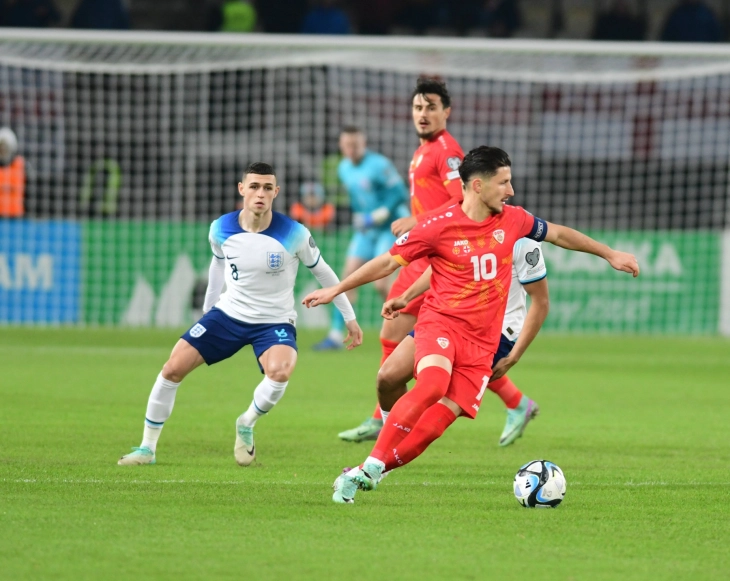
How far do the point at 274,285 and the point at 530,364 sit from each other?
6.55m

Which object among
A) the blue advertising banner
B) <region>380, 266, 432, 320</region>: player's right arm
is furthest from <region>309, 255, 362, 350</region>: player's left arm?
the blue advertising banner

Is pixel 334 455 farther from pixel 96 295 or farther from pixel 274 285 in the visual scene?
pixel 96 295

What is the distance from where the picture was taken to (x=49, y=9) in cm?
2033

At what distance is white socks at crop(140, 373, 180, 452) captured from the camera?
23.7 feet

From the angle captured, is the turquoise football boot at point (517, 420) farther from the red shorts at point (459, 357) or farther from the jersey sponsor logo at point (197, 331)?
the jersey sponsor logo at point (197, 331)

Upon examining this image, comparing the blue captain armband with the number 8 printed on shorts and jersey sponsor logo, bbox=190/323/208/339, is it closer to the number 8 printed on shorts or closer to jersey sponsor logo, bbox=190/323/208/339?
the number 8 printed on shorts

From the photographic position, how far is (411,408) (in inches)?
238

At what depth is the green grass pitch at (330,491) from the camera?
481 cm

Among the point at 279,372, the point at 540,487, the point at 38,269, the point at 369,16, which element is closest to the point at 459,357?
the point at 540,487

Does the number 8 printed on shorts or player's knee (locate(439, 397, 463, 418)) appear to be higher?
the number 8 printed on shorts

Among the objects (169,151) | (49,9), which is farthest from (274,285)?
(49,9)

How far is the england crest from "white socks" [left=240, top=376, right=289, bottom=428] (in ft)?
2.18

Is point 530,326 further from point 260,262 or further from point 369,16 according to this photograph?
point 369,16

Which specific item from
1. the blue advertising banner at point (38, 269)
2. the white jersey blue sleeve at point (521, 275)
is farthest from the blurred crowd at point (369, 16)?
the white jersey blue sleeve at point (521, 275)
